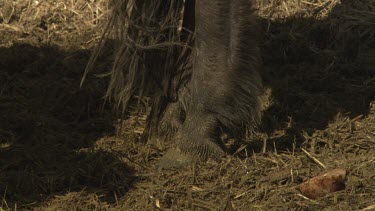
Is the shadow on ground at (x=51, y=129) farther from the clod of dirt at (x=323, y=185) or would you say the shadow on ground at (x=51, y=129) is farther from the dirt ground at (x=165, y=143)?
the clod of dirt at (x=323, y=185)

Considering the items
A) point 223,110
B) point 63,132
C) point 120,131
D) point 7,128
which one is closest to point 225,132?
point 223,110

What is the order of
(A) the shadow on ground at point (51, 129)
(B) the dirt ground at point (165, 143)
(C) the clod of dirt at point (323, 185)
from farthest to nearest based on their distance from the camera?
1. (A) the shadow on ground at point (51, 129)
2. (B) the dirt ground at point (165, 143)
3. (C) the clod of dirt at point (323, 185)

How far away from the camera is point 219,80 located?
3.40 m

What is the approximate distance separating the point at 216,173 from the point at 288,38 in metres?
1.55

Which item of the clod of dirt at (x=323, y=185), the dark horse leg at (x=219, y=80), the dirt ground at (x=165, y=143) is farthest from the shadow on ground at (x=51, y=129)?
the clod of dirt at (x=323, y=185)

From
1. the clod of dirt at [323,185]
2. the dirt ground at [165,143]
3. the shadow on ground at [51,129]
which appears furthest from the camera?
the shadow on ground at [51,129]

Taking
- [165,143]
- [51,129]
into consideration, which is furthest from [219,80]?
[51,129]

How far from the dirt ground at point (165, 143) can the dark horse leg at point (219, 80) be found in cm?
12

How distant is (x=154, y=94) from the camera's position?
3.74 m

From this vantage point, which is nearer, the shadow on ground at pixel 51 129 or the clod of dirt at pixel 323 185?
the clod of dirt at pixel 323 185

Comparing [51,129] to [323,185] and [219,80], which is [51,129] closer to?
[219,80]

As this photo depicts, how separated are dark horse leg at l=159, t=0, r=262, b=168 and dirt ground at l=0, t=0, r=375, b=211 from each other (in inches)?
4.8

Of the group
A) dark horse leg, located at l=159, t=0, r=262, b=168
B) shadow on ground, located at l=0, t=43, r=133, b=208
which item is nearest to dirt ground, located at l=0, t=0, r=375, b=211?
shadow on ground, located at l=0, t=43, r=133, b=208

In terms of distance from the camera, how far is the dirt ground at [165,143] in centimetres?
327
